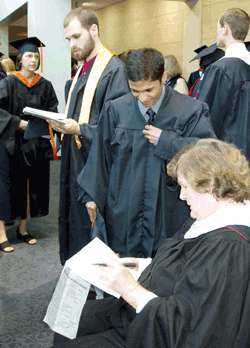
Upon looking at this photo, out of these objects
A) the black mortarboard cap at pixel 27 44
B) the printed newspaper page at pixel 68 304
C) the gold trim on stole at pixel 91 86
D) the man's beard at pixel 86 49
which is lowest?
the printed newspaper page at pixel 68 304

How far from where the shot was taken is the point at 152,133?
207 cm

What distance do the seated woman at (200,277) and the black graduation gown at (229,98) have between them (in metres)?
1.57

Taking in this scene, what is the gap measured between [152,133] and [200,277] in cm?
99

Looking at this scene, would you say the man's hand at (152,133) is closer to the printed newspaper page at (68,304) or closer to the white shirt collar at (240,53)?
the printed newspaper page at (68,304)

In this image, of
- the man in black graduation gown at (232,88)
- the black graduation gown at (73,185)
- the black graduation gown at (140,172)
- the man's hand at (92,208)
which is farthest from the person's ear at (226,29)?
the man's hand at (92,208)

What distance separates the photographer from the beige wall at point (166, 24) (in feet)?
26.9

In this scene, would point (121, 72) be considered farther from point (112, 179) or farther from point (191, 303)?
point (191, 303)

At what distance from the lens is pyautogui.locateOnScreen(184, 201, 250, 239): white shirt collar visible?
4.41 feet

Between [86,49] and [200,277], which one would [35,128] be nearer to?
[86,49]

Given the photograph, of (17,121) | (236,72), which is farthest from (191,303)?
(17,121)

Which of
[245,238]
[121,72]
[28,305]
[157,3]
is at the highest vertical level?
[157,3]

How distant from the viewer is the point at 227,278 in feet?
3.99

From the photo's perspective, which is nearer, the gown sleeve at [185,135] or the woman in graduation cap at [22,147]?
the gown sleeve at [185,135]

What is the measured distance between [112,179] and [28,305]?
1.32 metres
